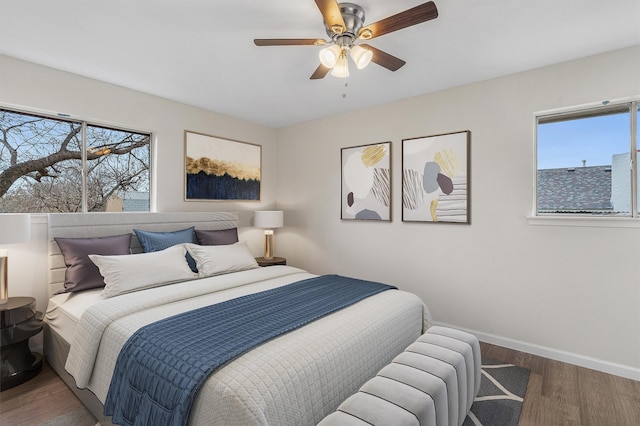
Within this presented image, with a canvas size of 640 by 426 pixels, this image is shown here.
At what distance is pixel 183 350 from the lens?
1.53m

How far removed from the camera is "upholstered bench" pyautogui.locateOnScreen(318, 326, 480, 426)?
132 centimetres

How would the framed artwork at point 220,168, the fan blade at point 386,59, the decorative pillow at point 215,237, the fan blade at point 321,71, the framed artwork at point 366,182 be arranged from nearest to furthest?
the fan blade at point 386,59
the fan blade at point 321,71
the decorative pillow at point 215,237
the framed artwork at point 366,182
the framed artwork at point 220,168

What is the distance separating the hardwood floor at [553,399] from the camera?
1981 millimetres

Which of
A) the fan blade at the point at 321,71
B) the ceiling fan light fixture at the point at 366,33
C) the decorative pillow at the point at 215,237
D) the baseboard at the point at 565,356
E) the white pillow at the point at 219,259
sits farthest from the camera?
the decorative pillow at the point at 215,237

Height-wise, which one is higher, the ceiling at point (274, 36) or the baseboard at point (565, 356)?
the ceiling at point (274, 36)

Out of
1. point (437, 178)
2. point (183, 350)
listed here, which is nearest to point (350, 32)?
point (437, 178)

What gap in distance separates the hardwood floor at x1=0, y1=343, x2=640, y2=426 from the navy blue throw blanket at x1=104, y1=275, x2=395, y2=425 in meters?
0.88

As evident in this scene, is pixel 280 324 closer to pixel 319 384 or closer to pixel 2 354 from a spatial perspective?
pixel 319 384

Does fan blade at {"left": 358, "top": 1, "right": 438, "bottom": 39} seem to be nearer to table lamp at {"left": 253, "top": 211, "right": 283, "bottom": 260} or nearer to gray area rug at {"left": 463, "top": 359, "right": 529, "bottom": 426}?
gray area rug at {"left": 463, "top": 359, "right": 529, "bottom": 426}

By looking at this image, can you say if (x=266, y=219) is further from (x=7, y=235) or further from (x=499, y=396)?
(x=499, y=396)

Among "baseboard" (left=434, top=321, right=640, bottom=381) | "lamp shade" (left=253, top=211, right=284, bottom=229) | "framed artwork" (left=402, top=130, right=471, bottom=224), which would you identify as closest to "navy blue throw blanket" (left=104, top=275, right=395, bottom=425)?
"framed artwork" (left=402, top=130, right=471, bottom=224)

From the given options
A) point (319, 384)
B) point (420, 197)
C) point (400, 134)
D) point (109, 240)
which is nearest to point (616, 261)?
point (420, 197)

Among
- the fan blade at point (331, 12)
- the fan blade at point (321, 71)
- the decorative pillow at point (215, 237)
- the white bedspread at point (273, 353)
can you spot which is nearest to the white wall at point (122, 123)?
the decorative pillow at point (215, 237)

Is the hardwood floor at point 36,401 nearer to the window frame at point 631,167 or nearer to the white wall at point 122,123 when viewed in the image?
the white wall at point 122,123
